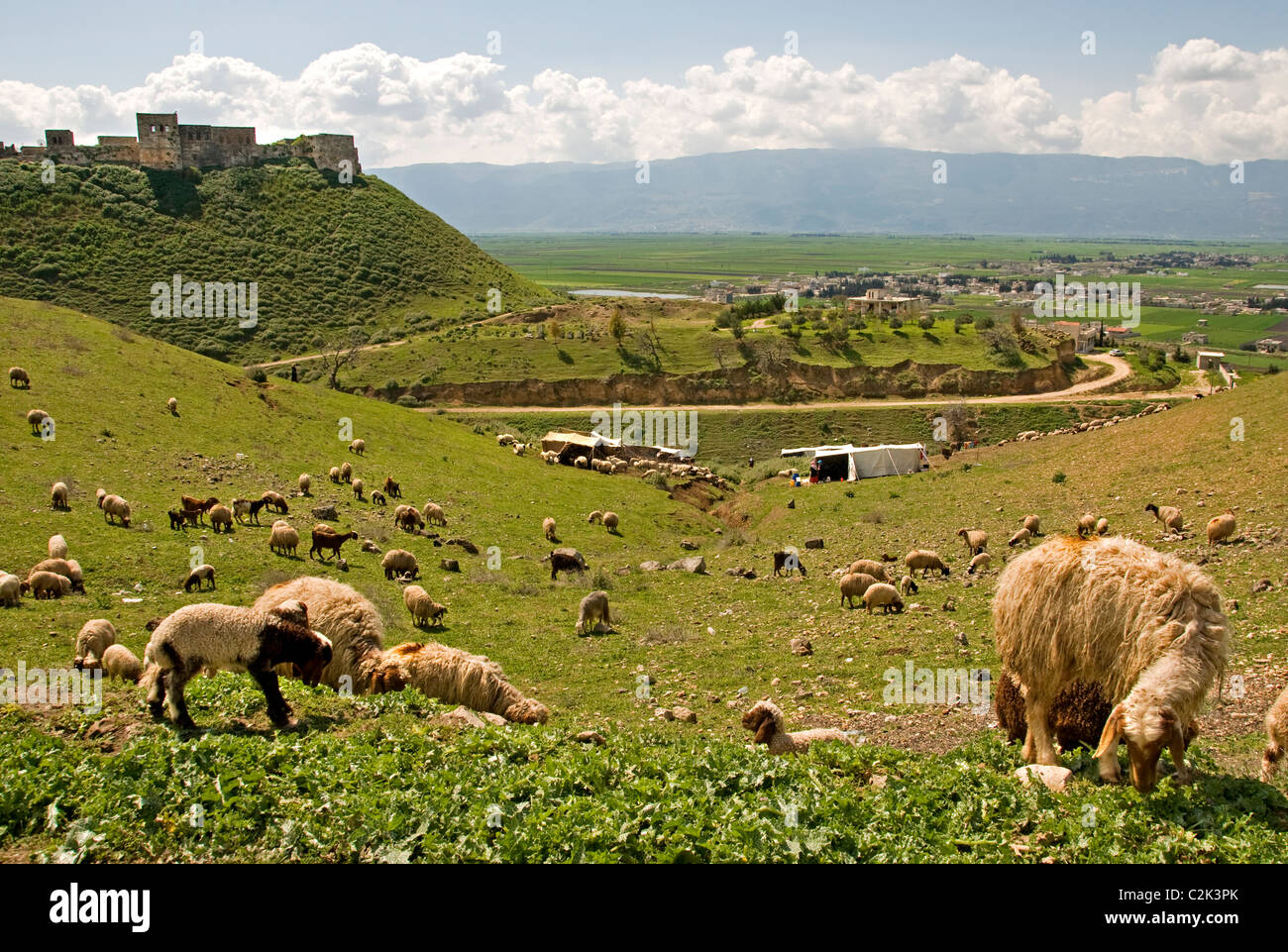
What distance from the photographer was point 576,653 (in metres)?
18.1

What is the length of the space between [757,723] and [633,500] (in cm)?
2845

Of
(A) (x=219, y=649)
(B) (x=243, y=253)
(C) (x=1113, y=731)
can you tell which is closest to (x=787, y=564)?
(C) (x=1113, y=731)

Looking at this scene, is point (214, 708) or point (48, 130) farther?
point (48, 130)

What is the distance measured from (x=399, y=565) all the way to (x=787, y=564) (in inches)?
442

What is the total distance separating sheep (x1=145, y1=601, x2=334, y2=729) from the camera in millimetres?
9516

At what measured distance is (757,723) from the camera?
10805mm

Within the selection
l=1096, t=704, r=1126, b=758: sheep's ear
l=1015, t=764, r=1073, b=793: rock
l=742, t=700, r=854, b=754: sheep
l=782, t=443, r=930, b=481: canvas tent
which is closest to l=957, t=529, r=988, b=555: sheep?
l=742, t=700, r=854, b=754: sheep

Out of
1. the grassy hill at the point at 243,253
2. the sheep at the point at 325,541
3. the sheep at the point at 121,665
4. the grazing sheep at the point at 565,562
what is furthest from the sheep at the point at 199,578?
the grassy hill at the point at 243,253

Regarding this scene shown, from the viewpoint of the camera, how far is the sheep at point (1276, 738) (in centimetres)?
796

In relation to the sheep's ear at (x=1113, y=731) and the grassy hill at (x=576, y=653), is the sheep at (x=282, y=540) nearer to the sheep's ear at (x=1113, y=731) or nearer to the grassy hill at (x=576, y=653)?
the grassy hill at (x=576, y=653)
